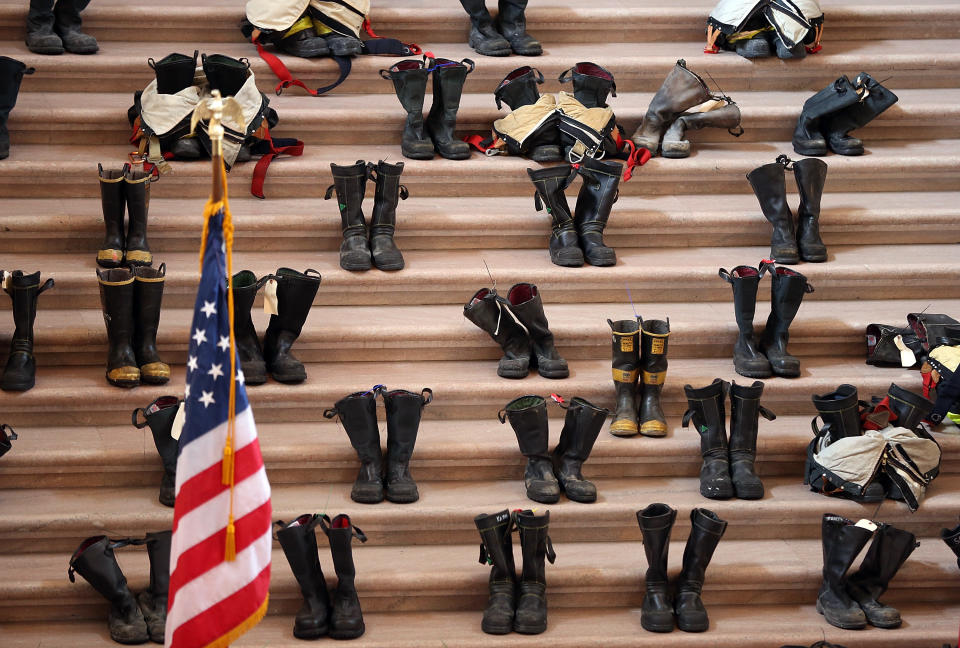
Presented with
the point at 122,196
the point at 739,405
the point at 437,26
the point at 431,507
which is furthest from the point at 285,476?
the point at 437,26

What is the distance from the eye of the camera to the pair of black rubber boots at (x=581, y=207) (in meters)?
5.68

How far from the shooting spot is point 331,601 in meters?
4.64

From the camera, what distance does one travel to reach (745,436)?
511 centimetres

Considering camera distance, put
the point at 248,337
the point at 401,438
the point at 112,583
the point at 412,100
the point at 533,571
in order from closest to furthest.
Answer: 1. the point at 112,583
2. the point at 533,571
3. the point at 401,438
4. the point at 248,337
5. the point at 412,100

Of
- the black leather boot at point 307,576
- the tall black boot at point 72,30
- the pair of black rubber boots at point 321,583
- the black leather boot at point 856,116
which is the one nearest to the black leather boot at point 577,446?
the pair of black rubber boots at point 321,583

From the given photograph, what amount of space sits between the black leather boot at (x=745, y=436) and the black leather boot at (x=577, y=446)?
522 millimetres

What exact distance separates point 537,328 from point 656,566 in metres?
1.15

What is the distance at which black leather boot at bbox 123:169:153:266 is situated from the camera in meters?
5.41

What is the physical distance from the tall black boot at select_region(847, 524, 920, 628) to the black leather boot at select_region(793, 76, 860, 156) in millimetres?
2277

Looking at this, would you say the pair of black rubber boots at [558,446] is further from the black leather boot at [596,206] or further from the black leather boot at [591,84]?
the black leather boot at [591,84]

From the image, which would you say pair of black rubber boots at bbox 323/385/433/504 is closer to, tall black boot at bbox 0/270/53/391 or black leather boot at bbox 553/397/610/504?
black leather boot at bbox 553/397/610/504

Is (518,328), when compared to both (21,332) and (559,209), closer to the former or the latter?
(559,209)

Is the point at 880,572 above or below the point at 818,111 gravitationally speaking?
below

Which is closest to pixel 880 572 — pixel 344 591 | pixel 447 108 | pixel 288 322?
pixel 344 591
